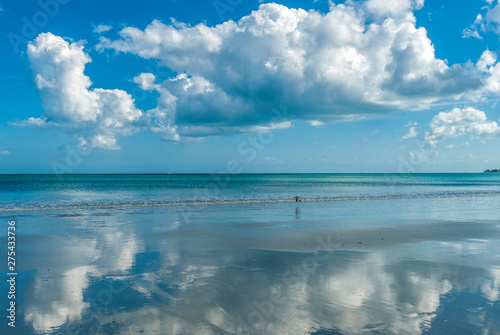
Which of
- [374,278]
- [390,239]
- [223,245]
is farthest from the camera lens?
[390,239]

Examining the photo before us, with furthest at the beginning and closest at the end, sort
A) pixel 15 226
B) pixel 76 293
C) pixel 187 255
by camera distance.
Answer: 1. pixel 15 226
2. pixel 187 255
3. pixel 76 293

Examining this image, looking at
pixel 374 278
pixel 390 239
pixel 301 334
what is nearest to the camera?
Answer: pixel 301 334

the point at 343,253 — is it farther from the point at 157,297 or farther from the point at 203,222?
the point at 203,222

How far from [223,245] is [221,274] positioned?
15.0 feet

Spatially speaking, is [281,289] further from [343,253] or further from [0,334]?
[0,334]

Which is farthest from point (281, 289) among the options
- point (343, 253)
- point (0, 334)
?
point (0, 334)

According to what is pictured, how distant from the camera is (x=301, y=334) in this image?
6648 millimetres

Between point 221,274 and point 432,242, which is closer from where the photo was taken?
point 221,274

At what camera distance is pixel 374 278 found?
10.1 metres

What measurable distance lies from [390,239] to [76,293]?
13.1m

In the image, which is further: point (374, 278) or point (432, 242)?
point (432, 242)

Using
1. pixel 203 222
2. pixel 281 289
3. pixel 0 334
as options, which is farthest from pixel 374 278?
pixel 203 222

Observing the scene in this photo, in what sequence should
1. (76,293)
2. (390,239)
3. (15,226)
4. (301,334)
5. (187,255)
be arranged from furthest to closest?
(15,226)
(390,239)
(187,255)
(76,293)
(301,334)

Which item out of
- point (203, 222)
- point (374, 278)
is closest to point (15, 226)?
point (203, 222)
